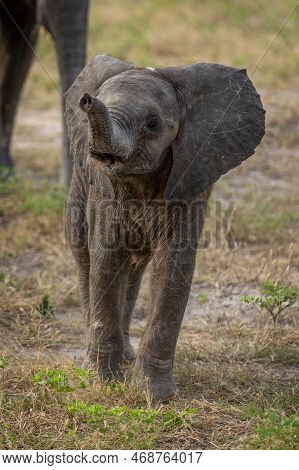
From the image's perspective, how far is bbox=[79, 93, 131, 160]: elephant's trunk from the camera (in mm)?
3617

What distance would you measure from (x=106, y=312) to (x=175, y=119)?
2.68 feet

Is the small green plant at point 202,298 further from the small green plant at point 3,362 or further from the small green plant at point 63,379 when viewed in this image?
the small green plant at point 3,362

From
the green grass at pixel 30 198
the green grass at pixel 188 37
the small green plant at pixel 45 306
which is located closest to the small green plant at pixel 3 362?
the small green plant at pixel 45 306

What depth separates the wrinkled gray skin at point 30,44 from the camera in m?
7.12

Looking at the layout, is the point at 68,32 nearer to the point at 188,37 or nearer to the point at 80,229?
the point at 80,229

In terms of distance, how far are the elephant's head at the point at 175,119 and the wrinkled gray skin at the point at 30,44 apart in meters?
2.57

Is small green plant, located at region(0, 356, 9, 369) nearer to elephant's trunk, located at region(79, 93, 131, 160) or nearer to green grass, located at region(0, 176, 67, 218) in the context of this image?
elephant's trunk, located at region(79, 93, 131, 160)

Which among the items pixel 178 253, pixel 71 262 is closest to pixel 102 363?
pixel 178 253

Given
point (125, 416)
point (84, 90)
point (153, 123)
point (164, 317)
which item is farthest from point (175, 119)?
point (125, 416)

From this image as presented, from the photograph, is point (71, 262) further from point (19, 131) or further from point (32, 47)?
point (19, 131)

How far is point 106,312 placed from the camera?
14.8 ft

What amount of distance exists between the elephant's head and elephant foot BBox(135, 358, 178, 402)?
2.19 feet

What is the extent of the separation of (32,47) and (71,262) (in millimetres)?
1996

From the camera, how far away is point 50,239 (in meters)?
6.55
